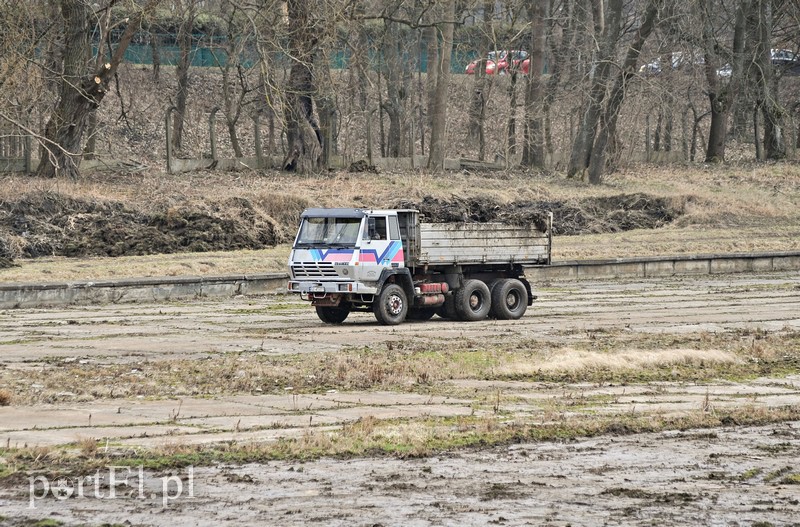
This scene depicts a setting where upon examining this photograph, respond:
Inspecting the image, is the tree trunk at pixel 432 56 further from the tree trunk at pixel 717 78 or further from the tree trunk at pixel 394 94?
the tree trunk at pixel 717 78

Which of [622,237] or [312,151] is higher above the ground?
[312,151]

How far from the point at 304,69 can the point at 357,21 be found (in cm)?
341

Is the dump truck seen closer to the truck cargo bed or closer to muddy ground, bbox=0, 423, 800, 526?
the truck cargo bed

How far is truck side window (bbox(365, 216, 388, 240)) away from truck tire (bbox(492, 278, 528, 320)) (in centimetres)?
288

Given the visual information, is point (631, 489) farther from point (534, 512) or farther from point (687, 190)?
point (687, 190)

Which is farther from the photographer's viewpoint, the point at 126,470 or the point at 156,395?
the point at 156,395

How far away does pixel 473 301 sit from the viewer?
24953mm

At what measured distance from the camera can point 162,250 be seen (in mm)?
34156

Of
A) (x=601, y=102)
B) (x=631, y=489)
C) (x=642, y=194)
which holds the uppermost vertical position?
(x=601, y=102)

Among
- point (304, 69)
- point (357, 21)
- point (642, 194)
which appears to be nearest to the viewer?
point (357, 21)

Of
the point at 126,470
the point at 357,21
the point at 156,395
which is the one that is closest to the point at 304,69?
the point at 357,21

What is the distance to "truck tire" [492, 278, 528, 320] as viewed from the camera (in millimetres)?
25000

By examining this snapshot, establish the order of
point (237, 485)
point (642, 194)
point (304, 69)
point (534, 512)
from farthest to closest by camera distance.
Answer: point (642, 194)
point (304, 69)
point (237, 485)
point (534, 512)

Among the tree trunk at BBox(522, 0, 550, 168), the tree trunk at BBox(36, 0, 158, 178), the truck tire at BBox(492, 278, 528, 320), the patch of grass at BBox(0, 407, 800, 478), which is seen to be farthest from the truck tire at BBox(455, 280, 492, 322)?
the tree trunk at BBox(522, 0, 550, 168)
